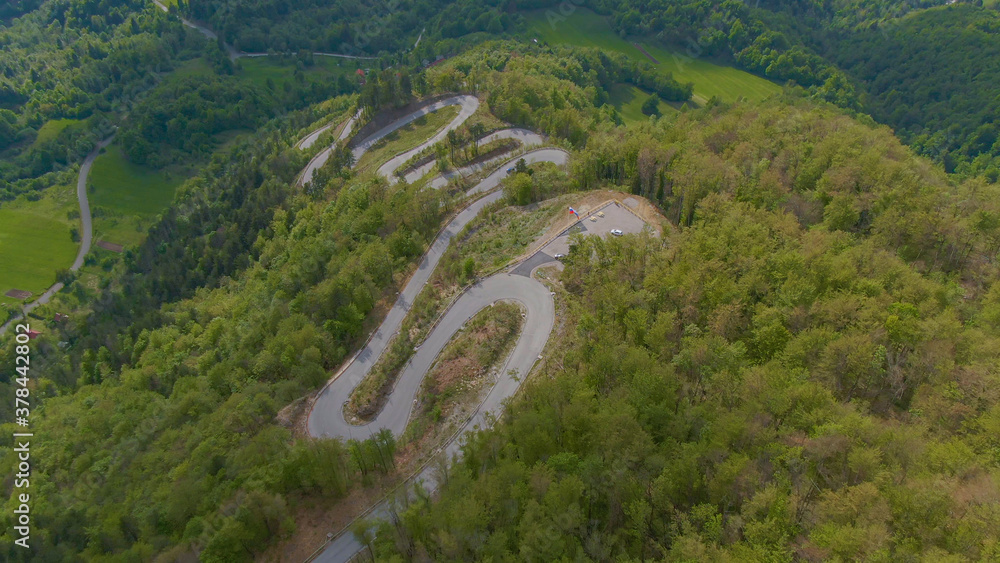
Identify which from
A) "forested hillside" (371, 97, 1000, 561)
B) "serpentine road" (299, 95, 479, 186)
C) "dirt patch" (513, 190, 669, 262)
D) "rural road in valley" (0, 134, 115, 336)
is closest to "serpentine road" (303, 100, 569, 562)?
"forested hillside" (371, 97, 1000, 561)

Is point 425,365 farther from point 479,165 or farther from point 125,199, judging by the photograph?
point 125,199

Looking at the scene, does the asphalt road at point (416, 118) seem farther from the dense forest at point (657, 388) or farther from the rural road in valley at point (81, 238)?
the rural road in valley at point (81, 238)

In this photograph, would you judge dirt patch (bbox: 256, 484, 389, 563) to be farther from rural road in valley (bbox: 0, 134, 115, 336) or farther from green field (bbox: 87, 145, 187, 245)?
green field (bbox: 87, 145, 187, 245)

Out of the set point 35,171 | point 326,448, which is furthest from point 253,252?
point 35,171

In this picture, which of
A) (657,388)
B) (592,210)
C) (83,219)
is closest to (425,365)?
(657,388)

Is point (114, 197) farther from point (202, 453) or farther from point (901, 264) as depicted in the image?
point (901, 264)

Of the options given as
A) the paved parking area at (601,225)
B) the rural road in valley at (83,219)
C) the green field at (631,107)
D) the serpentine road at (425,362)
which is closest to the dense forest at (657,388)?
the serpentine road at (425,362)
